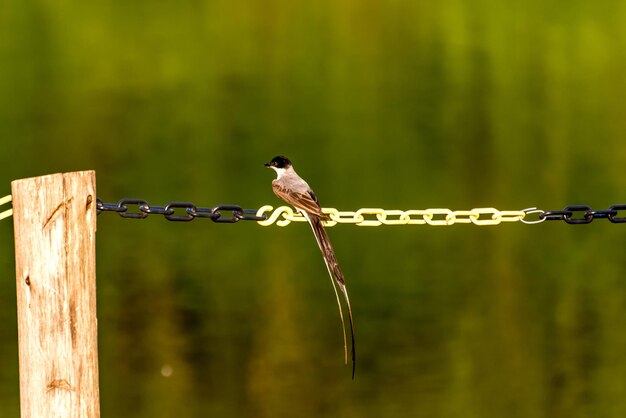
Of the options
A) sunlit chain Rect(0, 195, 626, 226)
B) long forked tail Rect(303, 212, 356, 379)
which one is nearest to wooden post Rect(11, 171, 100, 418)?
sunlit chain Rect(0, 195, 626, 226)

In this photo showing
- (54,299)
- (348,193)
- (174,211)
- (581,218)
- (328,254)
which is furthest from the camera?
(348,193)

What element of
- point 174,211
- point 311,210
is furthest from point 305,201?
point 174,211

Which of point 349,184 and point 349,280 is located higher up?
point 349,184

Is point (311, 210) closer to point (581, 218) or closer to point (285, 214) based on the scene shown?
point (285, 214)

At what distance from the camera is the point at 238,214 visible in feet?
12.8

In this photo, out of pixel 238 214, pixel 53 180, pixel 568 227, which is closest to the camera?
pixel 53 180

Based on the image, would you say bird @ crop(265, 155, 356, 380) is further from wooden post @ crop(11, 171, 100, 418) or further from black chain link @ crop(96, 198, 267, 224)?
wooden post @ crop(11, 171, 100, 418)

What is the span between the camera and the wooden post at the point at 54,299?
3.28 metres

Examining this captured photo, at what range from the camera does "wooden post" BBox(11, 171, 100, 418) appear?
3.28 m

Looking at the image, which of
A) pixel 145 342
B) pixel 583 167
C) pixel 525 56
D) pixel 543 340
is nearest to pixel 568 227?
pixel 583 167

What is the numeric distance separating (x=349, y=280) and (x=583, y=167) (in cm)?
A: 182

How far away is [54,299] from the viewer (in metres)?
3.30

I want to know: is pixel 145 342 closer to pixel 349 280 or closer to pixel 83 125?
pixel 349 280

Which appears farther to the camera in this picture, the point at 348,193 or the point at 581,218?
the point at 348,193
